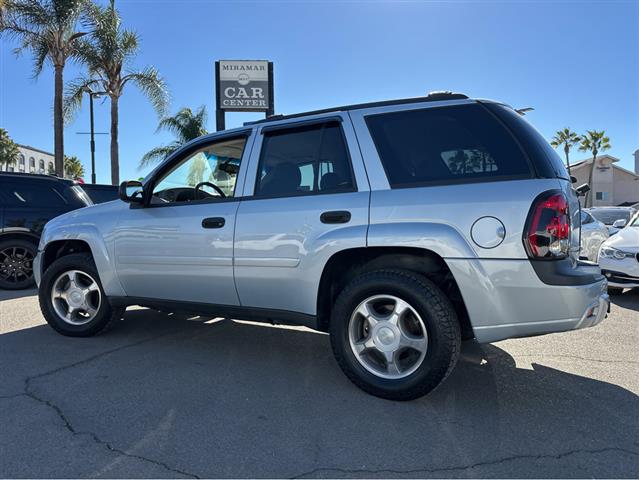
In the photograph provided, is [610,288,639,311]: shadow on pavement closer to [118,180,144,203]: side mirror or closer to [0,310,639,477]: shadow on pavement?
[0,310,639,477]: shadow on pavement

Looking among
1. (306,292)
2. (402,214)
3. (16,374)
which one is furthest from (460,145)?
(16,374)

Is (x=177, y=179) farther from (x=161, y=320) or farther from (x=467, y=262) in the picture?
(x=467, y=262)

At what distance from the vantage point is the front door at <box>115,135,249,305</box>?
3.67m

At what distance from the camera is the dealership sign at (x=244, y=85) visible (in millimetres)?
13883

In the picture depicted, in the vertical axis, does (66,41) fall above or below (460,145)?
above

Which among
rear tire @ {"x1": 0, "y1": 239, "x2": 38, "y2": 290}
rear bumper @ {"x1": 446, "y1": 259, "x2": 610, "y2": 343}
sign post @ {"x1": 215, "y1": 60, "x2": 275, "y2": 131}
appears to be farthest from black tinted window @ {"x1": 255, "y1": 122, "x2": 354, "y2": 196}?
sign post @ {"x1": 215, "y1": 60, "x2": 275, "y2": 131}

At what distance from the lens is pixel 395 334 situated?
3059 millimetres

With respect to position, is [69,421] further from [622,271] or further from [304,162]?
[622,271]

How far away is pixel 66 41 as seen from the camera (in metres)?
16.5

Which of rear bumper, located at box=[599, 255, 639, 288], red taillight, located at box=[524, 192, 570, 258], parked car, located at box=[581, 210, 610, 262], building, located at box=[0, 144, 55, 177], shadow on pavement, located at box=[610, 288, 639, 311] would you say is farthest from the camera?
building, located at box=[0, 144, 55, 177]

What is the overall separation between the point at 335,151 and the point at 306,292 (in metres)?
1.02

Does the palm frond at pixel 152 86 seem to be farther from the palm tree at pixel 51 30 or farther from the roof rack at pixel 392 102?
the roof rack at pixel 392 102

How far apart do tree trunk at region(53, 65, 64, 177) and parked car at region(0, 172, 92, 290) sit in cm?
995

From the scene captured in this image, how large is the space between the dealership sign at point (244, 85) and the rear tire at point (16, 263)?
25.1ft
